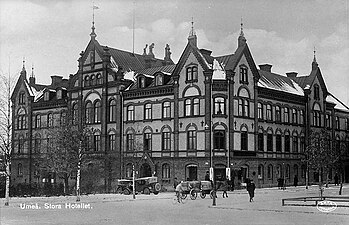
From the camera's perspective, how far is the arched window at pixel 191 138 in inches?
2499

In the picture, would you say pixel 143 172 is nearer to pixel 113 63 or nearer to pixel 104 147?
pixel 104 147

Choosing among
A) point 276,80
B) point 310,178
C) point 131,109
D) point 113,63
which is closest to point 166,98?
point 131,109

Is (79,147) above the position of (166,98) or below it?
below

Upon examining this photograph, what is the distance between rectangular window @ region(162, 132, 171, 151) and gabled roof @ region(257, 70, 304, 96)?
12.5 meters

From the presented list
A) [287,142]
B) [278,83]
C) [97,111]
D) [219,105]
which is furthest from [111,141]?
[278,83]

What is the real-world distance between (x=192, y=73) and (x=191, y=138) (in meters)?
7.22

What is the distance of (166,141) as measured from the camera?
218 feet

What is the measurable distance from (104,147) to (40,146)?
11.9 m

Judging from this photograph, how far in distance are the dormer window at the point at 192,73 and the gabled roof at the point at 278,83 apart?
9054 mm

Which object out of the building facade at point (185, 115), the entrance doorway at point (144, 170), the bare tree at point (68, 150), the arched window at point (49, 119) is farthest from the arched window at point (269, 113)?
the arched window at point (49, 119)

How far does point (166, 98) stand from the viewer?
66375 mm

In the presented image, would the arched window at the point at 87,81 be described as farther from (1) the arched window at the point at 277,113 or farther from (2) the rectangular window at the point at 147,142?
(1) the arched window at the point at 277,113

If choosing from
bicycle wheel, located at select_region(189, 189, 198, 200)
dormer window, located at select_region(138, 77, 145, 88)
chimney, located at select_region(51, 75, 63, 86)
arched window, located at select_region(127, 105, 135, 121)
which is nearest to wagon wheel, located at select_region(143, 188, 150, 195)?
bicycle wheel, located at select_region(189, 189, 198, 200)

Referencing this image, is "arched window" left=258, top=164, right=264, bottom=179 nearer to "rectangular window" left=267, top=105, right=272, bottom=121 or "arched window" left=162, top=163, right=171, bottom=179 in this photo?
"rectangular window" left=267, top=105, right=272, bottom=121
